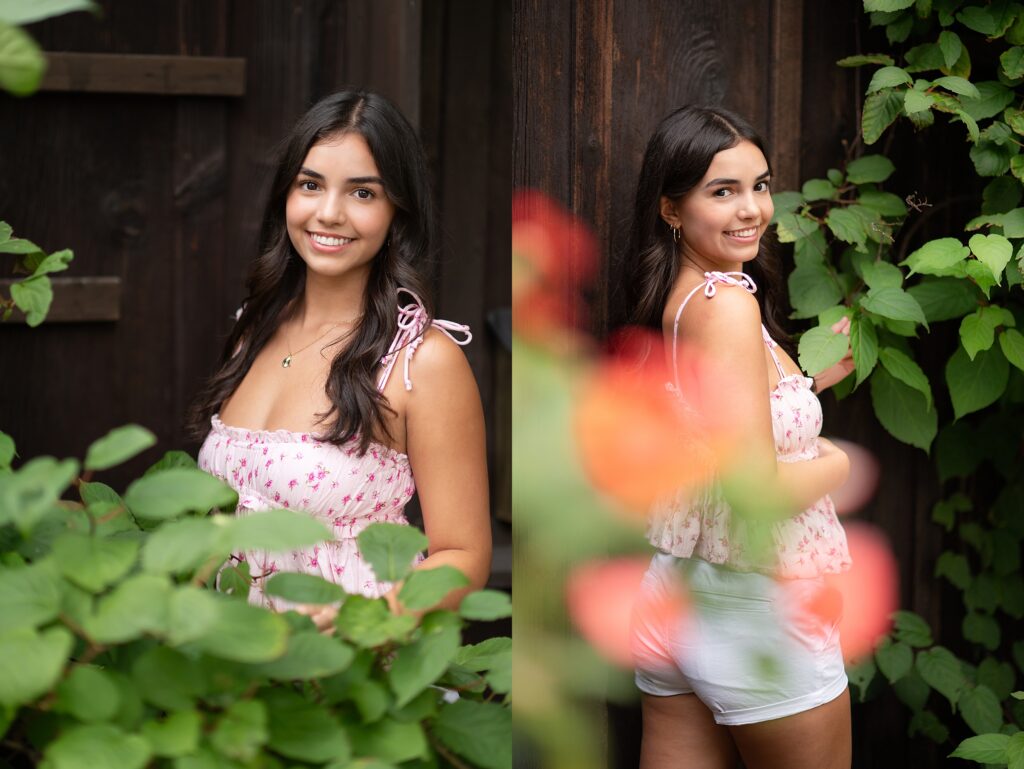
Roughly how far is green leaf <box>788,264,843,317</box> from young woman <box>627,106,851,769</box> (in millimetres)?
245

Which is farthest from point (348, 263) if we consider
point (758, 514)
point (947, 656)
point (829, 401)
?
point (947, 656)

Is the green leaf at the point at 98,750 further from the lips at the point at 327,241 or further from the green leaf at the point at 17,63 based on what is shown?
the lips at the point at 327,241

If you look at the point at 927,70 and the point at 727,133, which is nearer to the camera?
the point at 727,133

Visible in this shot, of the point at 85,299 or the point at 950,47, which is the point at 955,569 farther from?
the point at 85,299

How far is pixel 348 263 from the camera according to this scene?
5.83 ft

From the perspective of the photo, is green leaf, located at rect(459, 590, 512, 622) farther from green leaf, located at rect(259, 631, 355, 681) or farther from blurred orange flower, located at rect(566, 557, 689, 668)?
blurred orange flower, located at rect(566, 557, 689, 668)

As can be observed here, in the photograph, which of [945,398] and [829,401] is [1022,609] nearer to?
[945,398]

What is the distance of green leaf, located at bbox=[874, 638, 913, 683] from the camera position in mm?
2227

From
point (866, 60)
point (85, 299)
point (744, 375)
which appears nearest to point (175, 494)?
point (744, 375)

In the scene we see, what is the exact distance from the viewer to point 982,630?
2355 mm

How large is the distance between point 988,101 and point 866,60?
242mm

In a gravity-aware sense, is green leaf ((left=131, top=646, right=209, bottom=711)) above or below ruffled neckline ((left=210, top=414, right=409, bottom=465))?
below

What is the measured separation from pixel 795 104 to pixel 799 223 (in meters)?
0.23

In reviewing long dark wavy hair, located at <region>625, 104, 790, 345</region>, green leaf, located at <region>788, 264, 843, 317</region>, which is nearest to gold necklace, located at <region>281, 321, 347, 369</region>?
long dark wavy hair, located at <region>625, 104, 790, 345</region>
